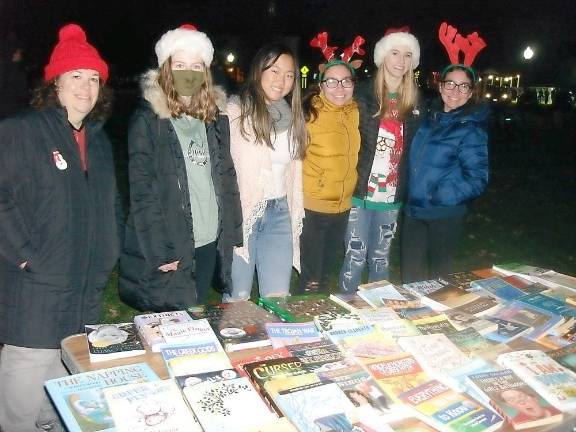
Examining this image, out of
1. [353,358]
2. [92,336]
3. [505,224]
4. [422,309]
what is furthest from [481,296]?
[505,224]

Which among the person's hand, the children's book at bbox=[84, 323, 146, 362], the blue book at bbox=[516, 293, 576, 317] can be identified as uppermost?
the person's hand

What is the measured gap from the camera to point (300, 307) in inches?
96.3

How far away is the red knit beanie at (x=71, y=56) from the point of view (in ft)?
7.44

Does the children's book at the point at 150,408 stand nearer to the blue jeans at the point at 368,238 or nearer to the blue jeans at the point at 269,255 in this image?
the blue jeans at the point at 269,255

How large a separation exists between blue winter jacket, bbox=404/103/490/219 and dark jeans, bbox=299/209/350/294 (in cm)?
52

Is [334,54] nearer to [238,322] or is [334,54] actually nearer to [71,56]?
[71,56]

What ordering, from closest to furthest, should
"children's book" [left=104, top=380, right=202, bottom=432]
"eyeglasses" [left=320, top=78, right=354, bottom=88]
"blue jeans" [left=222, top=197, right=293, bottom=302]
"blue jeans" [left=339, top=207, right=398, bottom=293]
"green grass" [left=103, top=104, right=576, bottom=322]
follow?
"children's book" [left=104, top=380, right=202, bottom=432] < "blue jeans" [left=222, top=197, right=293, bottom=302] < "eyeglasses" [left=320, top=78, right=354, bottom=88] < "blue jeans" [left=339, top=207, right=398, bottom=293] < "green grass" [left=103, top=104, right=576, bottom=322]

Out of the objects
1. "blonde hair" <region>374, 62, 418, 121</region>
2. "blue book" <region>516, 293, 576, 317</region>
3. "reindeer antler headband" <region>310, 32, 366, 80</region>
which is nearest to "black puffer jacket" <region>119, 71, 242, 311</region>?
"reindeer antler headband" <region>310, 32, 366, 80</region>

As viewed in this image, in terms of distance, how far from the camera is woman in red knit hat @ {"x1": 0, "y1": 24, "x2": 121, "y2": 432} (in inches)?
85.4

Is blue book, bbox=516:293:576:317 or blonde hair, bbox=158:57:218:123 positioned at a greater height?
blonde hair, bbox=158:57:218:123

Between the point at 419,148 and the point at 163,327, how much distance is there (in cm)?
211

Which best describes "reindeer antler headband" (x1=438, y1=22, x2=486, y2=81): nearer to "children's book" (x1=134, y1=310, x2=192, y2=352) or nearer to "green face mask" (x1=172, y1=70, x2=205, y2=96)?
"green face mask" (x1=172, y1=70, x2=205, y2=96)

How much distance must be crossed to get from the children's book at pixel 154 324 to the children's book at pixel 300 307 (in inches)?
16.3

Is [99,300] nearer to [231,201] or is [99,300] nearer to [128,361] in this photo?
[128,361]
